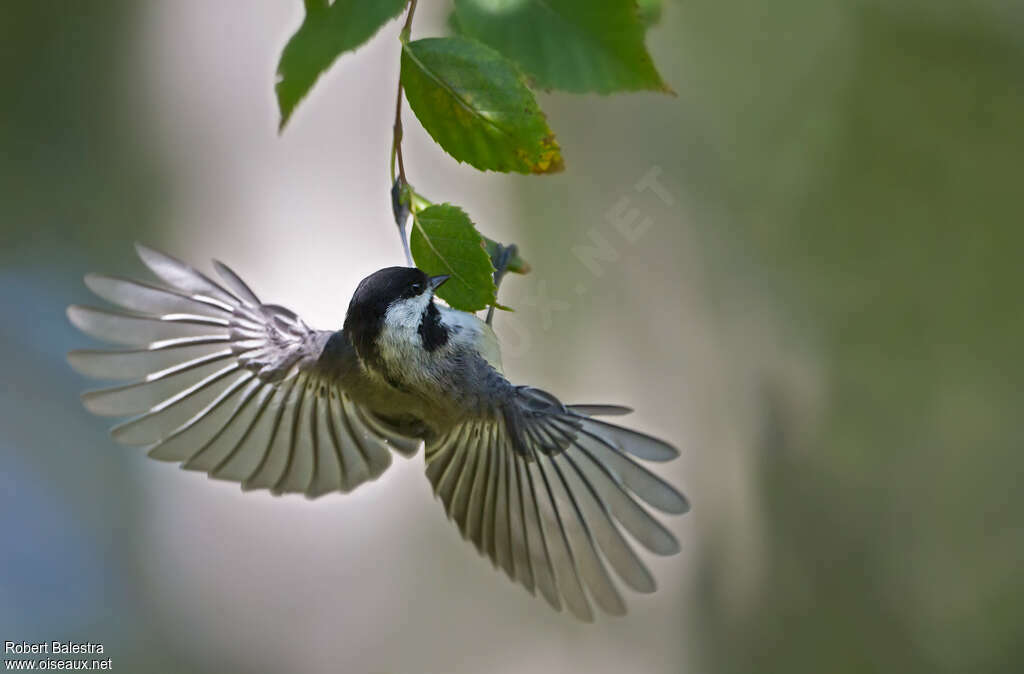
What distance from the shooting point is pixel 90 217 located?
9.79 ft

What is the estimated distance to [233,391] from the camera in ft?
4.45

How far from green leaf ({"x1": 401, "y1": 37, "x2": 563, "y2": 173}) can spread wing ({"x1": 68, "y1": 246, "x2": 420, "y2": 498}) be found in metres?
0.54

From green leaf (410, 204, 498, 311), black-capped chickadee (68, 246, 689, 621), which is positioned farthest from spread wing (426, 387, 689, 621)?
green leaf (410, 204, 498, 311)

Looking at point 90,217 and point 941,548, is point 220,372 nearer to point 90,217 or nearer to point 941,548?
point 90,217

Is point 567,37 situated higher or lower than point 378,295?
higher

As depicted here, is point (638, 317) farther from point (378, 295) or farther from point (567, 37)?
point (567, 37)

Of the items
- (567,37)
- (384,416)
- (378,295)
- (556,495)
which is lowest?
(556,495)

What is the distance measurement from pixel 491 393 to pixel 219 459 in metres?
0.42

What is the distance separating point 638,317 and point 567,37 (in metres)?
2.30

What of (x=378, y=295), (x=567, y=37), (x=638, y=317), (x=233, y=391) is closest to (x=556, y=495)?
(x=378, y=295)

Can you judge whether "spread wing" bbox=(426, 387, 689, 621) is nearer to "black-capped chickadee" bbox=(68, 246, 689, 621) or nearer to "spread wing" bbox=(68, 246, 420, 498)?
"black-capped chickadee" bbox=(68, 246, 689, 621)

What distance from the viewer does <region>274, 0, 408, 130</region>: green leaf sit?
833mm

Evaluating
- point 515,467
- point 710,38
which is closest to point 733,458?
point 710,38

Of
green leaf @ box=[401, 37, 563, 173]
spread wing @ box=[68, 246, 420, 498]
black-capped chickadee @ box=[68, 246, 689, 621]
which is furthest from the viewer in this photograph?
spread wing @ box=[68, 246, 420, 498]
